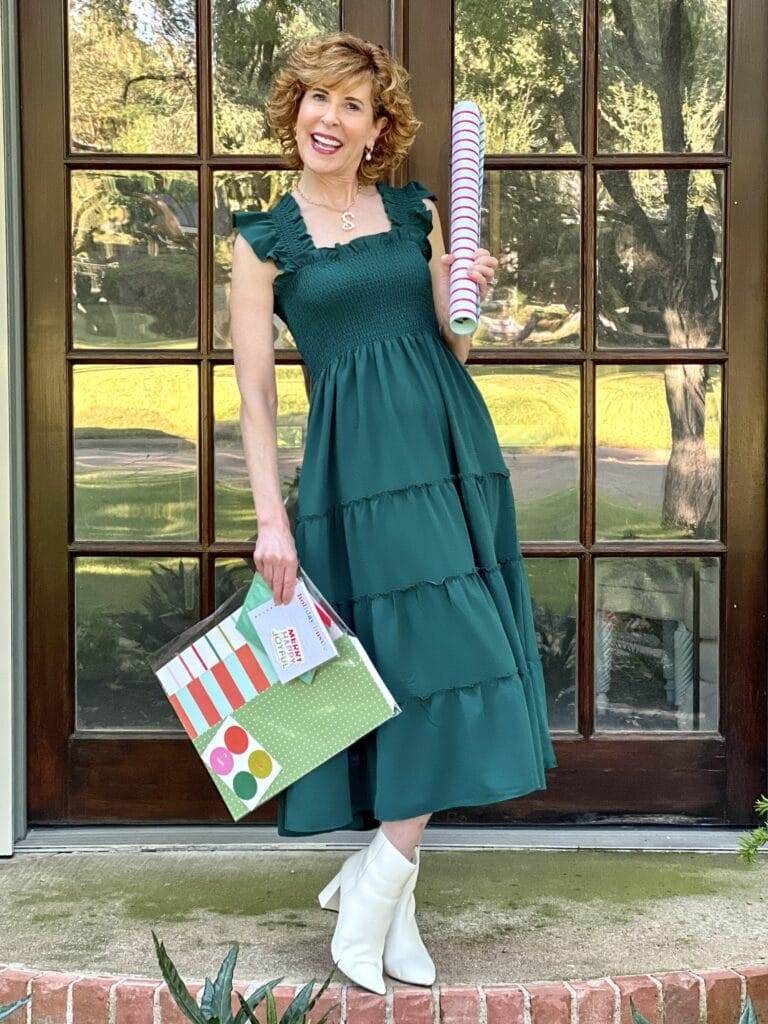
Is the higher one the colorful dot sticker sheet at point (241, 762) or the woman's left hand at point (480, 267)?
the woman's left hand at point (480, 267)

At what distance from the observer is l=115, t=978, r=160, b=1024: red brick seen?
2.27 meters

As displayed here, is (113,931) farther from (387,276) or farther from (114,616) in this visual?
(387,276)

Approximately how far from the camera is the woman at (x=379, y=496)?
2.23m

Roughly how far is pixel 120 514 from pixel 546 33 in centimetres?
159

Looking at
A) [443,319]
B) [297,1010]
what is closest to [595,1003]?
[297,1010]

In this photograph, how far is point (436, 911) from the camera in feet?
8.63

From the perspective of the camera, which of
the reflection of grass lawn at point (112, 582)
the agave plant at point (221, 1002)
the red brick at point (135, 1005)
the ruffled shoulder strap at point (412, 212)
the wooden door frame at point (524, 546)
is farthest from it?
the reflection of grass lawn at point (112, 582)

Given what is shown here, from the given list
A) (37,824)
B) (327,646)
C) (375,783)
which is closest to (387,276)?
(327,646)

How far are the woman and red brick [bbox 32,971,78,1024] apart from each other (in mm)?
505

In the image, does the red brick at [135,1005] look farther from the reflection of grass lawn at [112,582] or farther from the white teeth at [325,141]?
the white teeth at [325,141]

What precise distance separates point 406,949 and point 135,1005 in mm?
513

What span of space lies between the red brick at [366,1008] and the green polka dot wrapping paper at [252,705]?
0.40 m

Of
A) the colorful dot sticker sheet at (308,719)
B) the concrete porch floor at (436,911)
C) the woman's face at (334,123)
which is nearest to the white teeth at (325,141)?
the woman's face at (334,123)

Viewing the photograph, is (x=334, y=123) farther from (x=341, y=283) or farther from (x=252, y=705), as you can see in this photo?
(x=252, y=705)
